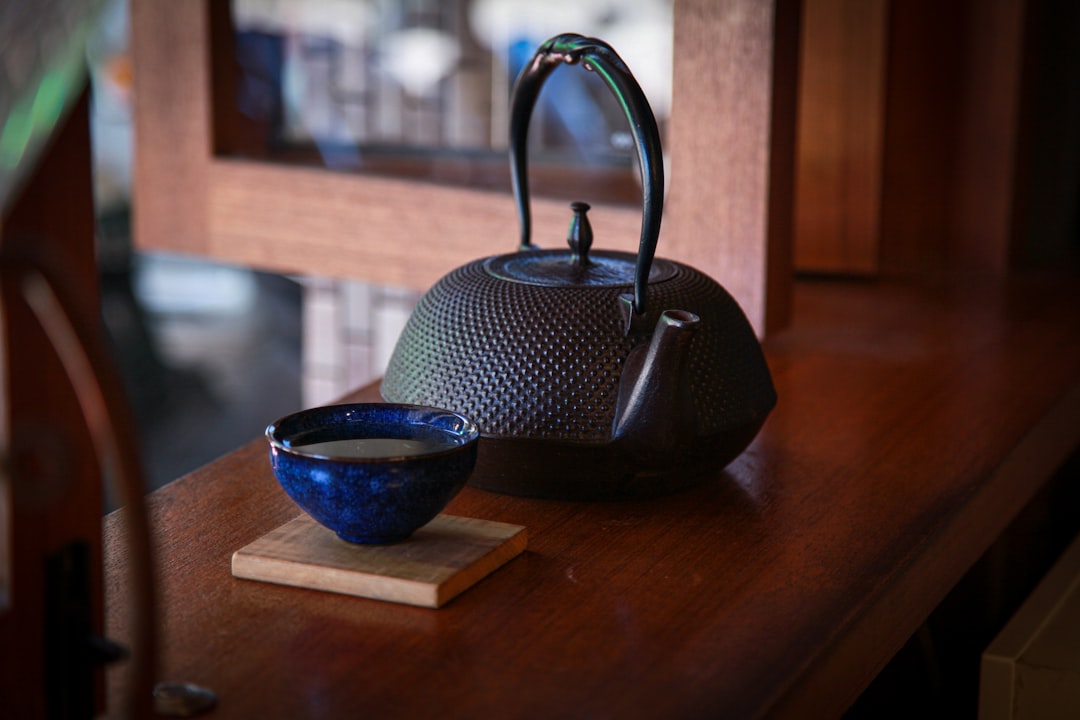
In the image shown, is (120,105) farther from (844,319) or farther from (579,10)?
(844,319)

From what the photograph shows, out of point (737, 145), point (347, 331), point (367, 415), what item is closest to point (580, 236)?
point (367, 415)

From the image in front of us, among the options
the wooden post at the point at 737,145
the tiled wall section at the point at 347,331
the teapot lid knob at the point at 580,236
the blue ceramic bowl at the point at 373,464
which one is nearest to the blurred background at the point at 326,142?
the tiled wall section at the point at 347,331

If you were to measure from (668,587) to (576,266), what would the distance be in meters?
0.31

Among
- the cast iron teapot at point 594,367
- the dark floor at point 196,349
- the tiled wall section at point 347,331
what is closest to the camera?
the cast iron teapot at point 594,367

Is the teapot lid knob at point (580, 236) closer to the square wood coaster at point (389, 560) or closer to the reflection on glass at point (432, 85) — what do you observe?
the square wood coaster at point (389, 560)

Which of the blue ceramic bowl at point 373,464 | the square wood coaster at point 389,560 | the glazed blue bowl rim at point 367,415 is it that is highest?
the glazed blue bowl rim at point 367,415

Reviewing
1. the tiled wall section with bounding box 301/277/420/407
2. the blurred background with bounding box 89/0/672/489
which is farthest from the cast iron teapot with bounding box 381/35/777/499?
the tiled wall section with bounding box 301/277/420/407

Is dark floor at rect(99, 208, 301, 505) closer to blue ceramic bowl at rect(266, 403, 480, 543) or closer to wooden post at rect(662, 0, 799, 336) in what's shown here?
wooden post at rect(662, 0, 799, 336)

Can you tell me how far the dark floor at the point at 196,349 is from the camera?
3969 mm

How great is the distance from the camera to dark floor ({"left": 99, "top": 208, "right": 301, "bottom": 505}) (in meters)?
3.97

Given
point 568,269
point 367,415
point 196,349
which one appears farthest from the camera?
point 196,349

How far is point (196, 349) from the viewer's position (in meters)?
4.87

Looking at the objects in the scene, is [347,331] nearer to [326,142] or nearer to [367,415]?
[326,142]

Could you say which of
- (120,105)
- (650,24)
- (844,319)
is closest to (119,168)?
(120,105)
